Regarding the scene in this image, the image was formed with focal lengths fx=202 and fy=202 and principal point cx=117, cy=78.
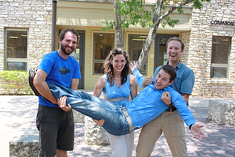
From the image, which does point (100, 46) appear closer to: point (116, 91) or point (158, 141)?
point (158, 141)

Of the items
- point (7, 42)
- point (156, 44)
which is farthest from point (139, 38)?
point (7, 42)

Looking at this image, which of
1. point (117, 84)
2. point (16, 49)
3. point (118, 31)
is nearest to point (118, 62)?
point (117, 84)

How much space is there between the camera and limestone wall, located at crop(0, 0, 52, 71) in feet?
32.5

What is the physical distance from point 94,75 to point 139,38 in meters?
3.30

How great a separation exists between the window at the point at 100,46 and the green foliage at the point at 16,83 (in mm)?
3618

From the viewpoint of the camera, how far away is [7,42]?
Answer: 408 inches

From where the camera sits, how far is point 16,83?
32.0 ft

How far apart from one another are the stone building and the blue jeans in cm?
820

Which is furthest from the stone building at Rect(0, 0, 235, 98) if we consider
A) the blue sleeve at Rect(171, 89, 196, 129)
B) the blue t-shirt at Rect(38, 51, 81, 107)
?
the blue sleeve at Rect(171, 89, 196, 129)

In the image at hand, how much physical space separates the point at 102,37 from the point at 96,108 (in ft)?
30.8

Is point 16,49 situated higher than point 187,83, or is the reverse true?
point 16,49

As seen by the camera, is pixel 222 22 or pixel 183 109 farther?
pixel 222 22

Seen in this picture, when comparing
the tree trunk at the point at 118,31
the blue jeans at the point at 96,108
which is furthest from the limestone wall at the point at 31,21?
the blue jeans at the point at 96,108

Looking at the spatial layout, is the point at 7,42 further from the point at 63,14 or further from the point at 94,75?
the point at 94,75
